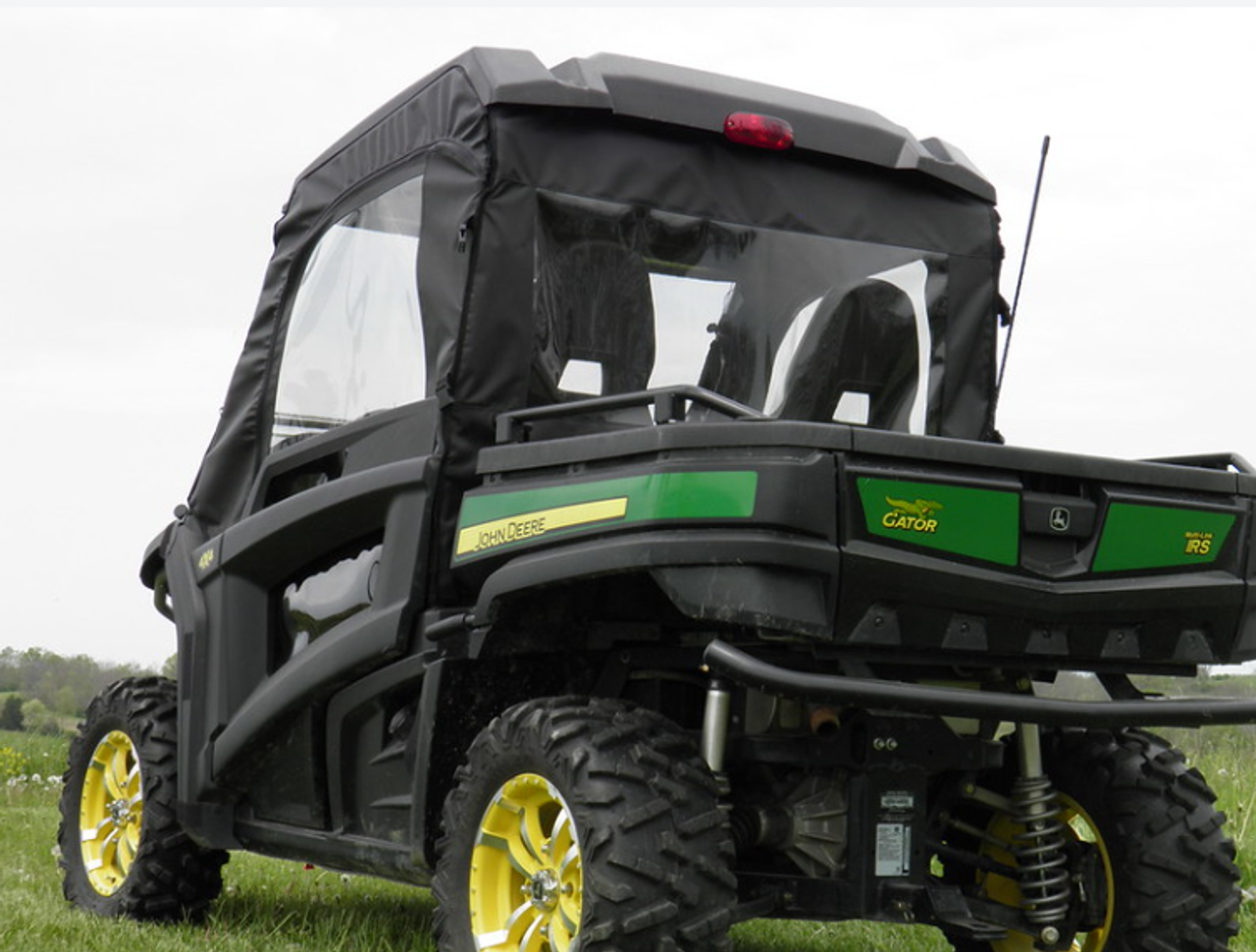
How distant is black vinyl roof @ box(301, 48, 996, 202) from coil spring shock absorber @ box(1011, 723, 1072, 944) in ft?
6.38

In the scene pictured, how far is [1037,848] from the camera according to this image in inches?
193

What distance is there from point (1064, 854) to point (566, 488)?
1727mm

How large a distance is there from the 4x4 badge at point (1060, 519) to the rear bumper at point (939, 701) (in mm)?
406

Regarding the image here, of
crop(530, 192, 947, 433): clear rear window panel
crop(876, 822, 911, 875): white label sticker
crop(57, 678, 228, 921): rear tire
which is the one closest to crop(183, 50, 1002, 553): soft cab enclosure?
crop(530, 192, 947, 433): clear rear window panel

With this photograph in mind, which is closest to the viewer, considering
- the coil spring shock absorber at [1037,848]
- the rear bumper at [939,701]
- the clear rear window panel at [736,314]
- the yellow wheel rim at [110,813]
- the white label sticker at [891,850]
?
the rear bumper at [939,701]

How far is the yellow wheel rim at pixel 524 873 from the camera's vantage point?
14.5 feet

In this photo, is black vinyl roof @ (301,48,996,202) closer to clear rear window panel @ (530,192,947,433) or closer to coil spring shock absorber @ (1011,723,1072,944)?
clear rear window panel @ (530,192,947,433)

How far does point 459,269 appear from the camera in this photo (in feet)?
17.2

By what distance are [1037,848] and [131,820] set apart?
3.61m

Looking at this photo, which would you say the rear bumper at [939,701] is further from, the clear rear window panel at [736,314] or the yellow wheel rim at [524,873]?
the clear rear window panel at [736,314]

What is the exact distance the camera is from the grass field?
5.94 metres

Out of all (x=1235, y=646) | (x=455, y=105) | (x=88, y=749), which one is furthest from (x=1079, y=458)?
(x=88, y=749)

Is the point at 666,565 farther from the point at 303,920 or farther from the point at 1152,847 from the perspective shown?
the point at 303,920

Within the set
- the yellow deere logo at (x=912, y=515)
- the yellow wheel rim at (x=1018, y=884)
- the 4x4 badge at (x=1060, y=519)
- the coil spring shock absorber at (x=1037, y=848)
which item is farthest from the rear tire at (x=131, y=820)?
the 4x4 badge at (x=1060, y=519)
